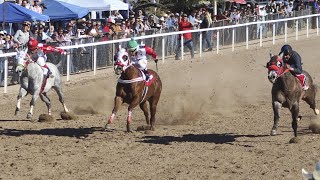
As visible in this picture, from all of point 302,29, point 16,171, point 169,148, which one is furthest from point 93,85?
point 302,29

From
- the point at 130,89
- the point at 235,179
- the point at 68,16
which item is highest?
the point at 68,16

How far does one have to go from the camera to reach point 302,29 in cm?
3338

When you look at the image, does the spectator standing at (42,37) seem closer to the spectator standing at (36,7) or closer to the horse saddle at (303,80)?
the spectator standing at (36,7)

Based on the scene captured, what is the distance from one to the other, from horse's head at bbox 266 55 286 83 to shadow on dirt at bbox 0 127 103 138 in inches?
131

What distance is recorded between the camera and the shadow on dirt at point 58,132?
40.8ft

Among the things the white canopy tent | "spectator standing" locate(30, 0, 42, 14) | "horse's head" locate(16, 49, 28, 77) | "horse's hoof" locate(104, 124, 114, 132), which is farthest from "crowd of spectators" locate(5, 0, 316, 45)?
"horse's hoof" locate(104, 124, 114, 132)

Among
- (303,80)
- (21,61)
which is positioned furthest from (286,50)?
(21,61)

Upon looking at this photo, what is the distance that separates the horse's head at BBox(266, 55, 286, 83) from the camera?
1077cm

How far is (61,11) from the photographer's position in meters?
23.7

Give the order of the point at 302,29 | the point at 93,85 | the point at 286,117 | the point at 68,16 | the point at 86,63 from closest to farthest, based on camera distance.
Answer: the point at 286,117 → the point at 93,85 → the point at 86,63 → the point at 68,16 → the point at 302,29

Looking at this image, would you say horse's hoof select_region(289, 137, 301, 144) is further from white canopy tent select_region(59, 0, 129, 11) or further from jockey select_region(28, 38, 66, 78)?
white canopy tent select_region(59, 0, 129, 11)

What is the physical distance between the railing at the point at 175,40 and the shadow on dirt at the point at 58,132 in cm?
452

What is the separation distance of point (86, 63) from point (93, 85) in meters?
2.21

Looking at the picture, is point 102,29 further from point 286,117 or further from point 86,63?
point 286,117
